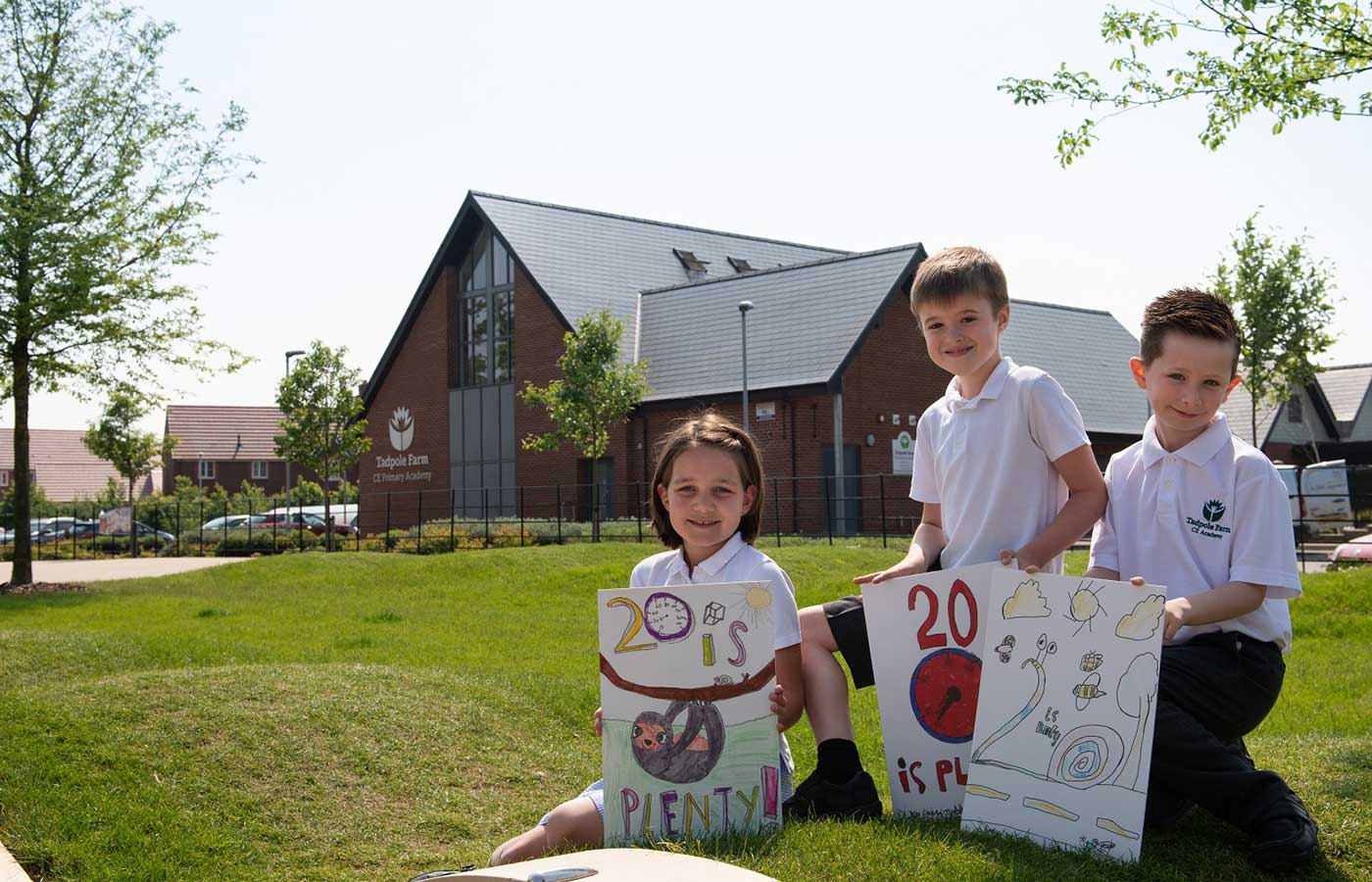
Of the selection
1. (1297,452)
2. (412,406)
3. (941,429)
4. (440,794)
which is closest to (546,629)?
(440,794)

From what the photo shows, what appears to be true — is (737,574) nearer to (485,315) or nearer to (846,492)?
(846,492)

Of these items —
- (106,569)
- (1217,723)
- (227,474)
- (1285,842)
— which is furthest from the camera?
(227,474)

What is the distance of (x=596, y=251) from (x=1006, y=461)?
3542 centimetres

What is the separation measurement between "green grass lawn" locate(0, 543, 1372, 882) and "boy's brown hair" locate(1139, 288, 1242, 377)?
5.35 feet

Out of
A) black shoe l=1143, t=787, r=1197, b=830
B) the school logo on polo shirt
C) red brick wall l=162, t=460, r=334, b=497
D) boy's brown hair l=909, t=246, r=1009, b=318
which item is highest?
red brick wall l=162, t=460, r=334, b=497

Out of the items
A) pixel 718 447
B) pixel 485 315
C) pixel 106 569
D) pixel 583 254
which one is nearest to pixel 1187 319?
pixel 718 447

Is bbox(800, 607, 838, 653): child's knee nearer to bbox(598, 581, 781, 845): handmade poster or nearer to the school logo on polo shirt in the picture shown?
bbox(598, 581, 781, 845): handmade poster

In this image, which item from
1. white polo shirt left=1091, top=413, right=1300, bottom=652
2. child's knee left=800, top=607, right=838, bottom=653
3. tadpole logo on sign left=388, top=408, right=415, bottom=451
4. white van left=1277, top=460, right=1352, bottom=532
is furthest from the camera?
tadpole logo on sign left=388, top=408, right=415, bottom=451

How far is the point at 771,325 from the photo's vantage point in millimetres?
33281

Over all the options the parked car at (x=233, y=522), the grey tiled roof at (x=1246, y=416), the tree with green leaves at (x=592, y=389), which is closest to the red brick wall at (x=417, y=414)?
the parked car at (x=233, y=522)

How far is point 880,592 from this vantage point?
4.17m

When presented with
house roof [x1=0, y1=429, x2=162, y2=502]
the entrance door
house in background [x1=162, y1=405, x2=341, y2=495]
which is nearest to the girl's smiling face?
the entrance door

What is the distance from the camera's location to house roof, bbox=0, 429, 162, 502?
8281cm

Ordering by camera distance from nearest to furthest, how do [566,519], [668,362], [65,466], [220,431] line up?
[566,519], [668,362], [220,431], [65,466]
